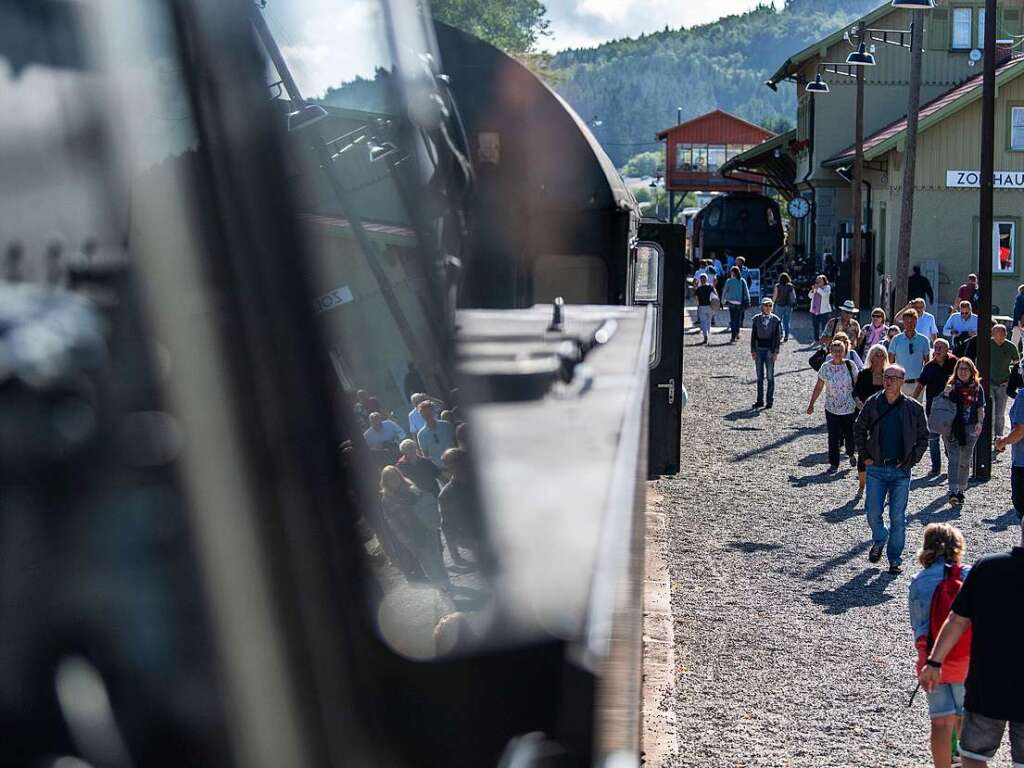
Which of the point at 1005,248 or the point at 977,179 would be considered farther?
the point at 977,179

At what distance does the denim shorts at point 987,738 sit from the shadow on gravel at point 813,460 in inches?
376

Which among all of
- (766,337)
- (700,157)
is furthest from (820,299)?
(700,157)

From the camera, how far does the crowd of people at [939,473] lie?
580 centimetres

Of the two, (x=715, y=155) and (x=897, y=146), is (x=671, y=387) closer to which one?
(x=897, y=146)

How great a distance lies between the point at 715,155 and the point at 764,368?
5266 cm

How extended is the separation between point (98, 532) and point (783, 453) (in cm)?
1523

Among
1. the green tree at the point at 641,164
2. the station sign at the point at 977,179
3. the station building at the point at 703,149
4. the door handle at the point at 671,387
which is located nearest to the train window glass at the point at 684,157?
the station building at the point at 703,149

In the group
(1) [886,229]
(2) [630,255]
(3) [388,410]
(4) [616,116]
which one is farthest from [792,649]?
(4) [616,116]

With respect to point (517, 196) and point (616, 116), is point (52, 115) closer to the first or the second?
point (517, 196)

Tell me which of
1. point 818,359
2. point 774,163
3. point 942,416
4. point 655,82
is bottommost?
point 942,416

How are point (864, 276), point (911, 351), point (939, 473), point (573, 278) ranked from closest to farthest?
point (573, 278) → point (939, 473) → point (911, 351) → point (864, 276)

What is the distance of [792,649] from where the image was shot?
8.58 metres

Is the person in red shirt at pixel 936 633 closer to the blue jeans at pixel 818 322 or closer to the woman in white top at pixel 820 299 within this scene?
the woman in white top at pixel 820 299

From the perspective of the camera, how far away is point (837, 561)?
10.9m
